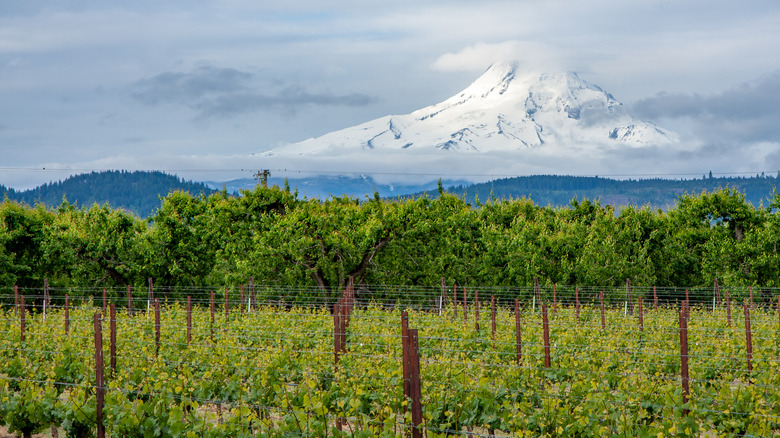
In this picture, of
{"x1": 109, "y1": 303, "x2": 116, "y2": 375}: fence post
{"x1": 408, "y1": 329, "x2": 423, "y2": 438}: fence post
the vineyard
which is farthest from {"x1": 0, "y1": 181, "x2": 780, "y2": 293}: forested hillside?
{"x1": 408, "y1": 329, "x2": 423, "y2": 438}: fence post

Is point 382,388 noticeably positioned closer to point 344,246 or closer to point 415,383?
point 415,383

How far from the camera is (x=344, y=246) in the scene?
97.7ft

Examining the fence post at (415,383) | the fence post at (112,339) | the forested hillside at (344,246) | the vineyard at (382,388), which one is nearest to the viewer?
the fence post at (415,383)

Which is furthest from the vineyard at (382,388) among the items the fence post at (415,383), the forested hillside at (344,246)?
the forested hillside at (344,246)

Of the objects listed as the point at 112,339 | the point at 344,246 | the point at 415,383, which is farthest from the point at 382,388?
the point at 344,246

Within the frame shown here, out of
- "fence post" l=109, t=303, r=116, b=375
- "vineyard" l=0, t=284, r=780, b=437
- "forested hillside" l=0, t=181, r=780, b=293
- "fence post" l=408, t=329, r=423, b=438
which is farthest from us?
"forested hillside" l=0, t=181, r=780, b=293

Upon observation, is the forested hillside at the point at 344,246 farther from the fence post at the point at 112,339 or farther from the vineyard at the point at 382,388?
the fence post at the point at 112,339

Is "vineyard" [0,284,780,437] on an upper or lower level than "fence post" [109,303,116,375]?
lower

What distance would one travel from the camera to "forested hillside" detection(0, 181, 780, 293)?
30.5m

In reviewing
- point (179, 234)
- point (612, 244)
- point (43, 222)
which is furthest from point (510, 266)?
point (43, 222)

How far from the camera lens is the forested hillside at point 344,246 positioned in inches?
1199

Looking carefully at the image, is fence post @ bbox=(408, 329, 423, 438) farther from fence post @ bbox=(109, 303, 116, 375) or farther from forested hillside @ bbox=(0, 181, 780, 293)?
forested hillside @ bbox=(0, 181, 780, 293)

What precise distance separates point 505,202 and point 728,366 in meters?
22.9

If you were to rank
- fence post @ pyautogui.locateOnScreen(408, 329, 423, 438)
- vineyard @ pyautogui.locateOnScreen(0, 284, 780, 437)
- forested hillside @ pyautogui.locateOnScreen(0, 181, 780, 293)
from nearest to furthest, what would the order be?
1. fence post @ pyautogui.locateOnScreen(408, 329, 423, 438)
2. vineyard @ pyautogui.locateOnScreen(0, 284, 780, 437)
3. forested hillside @ pyautogui.locateOnScreen(0, 181, 780, 293)
